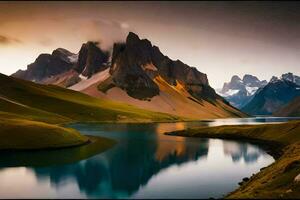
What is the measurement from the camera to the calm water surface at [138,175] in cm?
6631

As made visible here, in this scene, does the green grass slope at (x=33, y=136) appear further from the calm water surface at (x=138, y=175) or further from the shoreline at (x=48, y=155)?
the calm water surface at (x=138, y=175)

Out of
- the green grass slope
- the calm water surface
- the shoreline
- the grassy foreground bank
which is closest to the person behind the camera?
the grassy foreground bank

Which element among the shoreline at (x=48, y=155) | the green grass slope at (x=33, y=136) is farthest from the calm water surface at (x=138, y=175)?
the green grass slope at (x=33, y=136)

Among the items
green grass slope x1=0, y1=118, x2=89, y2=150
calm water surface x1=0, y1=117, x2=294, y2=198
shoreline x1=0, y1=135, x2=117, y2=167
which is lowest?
shoreline x1=0, y1=135, x2=117, y2=167

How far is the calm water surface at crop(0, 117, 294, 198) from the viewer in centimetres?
6631

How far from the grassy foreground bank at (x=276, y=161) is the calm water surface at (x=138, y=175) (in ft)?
23.2

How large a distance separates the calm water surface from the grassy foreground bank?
7.08m

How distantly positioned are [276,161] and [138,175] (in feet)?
119

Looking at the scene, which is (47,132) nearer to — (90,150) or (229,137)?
(90,150)

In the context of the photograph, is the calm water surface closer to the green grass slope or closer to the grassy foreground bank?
the grassy foreground bank

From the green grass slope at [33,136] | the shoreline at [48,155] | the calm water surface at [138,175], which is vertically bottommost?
the shoreline at [48,155]

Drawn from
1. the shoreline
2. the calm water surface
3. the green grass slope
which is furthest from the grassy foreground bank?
the green grass slope

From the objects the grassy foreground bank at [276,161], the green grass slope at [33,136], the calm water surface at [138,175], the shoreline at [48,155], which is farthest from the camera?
the green grass slope at [33,136]

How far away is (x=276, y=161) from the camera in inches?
3546
